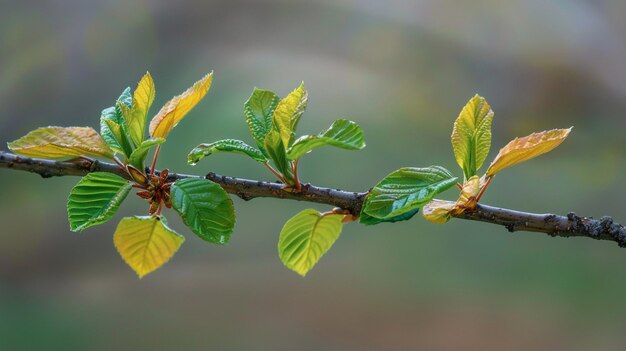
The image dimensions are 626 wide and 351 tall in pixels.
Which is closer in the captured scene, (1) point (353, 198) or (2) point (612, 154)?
(1) point (353, 198)

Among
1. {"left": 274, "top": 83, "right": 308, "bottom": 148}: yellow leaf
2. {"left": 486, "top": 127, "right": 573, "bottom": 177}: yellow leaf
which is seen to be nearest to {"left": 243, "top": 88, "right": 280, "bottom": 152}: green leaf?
{"left": 274, "top": 83, "right": 308, "bottom": 148}: yellow leaf

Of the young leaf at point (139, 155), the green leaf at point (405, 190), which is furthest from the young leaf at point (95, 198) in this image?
the green leaf at point (405, 190)

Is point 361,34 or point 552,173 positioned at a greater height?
point 361,34

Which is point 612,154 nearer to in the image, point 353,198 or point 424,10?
point 424,10

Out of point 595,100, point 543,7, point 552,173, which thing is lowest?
point 552,173

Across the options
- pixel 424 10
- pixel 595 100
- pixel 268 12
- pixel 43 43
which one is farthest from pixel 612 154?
pixel 43 43

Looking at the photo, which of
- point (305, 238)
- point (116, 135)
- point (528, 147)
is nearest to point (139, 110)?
point (116, 135)
